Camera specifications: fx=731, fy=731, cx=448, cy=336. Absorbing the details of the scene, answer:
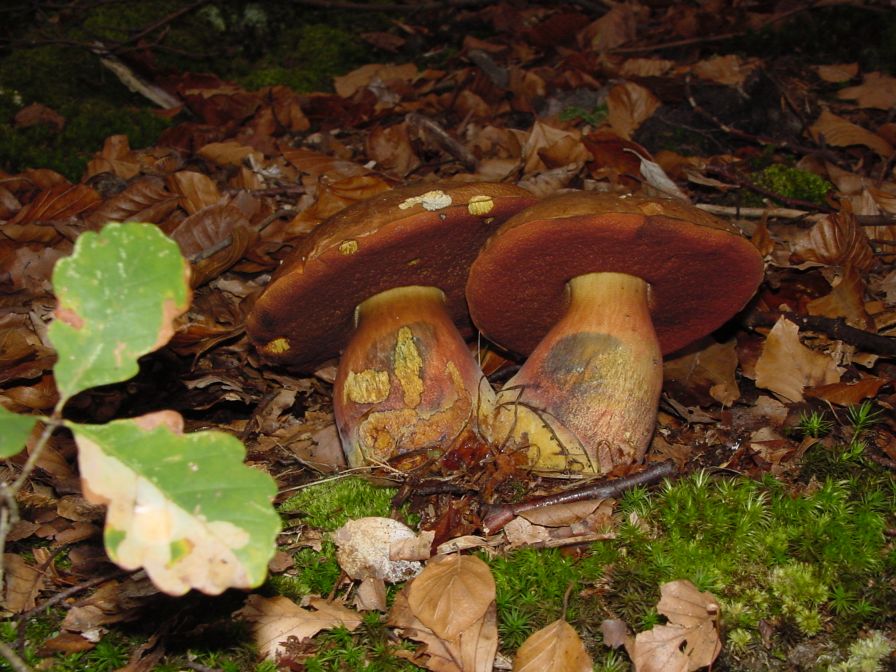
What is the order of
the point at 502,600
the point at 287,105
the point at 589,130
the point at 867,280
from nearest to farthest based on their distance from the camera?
1. the point at 502,600
2. the point at 867,280
3. the point at 589,130
4. the point at 287,105

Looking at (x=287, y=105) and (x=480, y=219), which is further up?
(x=480, y=219)

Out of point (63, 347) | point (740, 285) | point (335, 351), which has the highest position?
point (63, 347)

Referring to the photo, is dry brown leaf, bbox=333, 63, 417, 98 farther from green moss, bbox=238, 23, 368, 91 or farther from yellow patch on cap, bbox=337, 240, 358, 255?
yellow patch on cap, bbox=337, 240, 358, 255

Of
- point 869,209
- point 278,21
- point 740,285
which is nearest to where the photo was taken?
point 740,285

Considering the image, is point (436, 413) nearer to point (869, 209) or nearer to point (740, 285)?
point (740, 285)

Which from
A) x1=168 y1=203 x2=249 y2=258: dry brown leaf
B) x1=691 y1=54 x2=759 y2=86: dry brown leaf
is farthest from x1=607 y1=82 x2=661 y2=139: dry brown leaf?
x1=168 y1=203 x2=249 y2=258: dry brown leaf

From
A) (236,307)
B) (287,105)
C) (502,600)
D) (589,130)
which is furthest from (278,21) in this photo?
(502,600)

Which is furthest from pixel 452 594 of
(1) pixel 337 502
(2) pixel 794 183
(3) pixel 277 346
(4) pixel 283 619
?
(2) pixel 794 183
